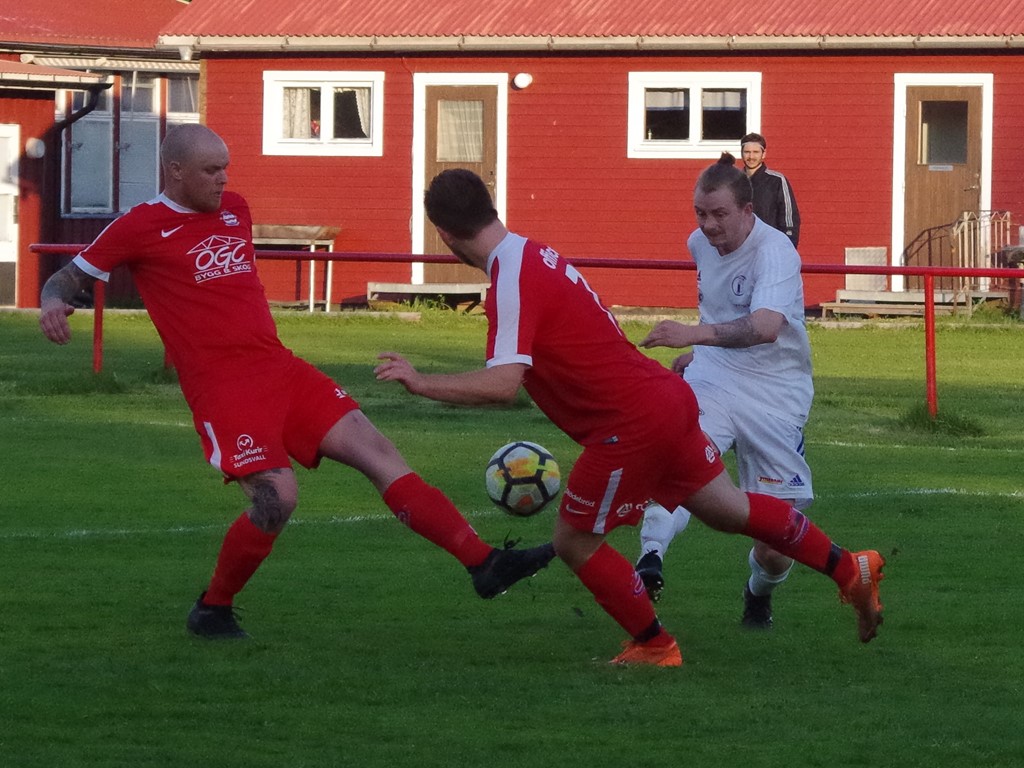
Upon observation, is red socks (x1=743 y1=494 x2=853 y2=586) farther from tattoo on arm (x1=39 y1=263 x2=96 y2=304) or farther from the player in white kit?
tattoo on arm (x1=39 y1=263 x2=96 y2=304)

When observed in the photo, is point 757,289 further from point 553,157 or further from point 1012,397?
point 553,157

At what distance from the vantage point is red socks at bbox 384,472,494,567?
241 inches

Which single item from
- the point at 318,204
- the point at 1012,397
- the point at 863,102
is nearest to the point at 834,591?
the point at 1012,397

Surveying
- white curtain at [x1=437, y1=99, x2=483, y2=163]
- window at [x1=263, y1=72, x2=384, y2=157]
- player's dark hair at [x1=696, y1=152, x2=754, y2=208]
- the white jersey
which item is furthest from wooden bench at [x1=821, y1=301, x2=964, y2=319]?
player's dark hair at [x1=696, y1=152, x2=754, y2=208]

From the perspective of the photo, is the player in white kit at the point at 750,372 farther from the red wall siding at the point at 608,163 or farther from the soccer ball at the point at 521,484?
the red wall siding at the point at 608,163

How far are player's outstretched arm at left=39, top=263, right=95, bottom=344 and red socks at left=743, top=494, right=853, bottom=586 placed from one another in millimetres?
2430

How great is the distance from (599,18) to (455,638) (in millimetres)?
19969

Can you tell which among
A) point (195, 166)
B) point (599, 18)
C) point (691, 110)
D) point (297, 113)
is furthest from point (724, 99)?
point (195, 166)

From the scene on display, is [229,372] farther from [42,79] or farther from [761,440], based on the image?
[42,79]

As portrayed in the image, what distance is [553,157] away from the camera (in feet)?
85.7

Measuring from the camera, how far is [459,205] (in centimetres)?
546

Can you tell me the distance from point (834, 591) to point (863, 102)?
60.1 feet

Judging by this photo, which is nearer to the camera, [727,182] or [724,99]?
[727,182]

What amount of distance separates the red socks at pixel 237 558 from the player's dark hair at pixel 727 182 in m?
1.95
